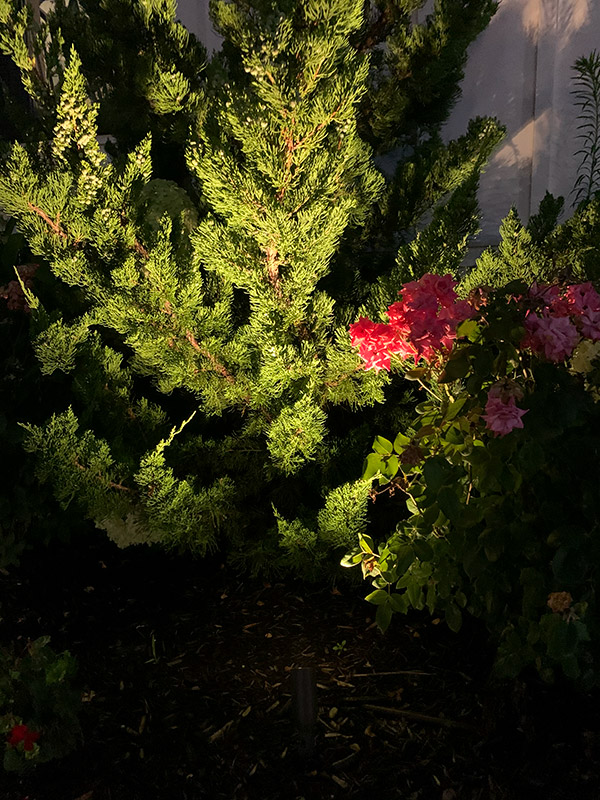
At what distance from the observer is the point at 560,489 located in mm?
1621

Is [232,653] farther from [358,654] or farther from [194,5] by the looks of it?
[194,5]

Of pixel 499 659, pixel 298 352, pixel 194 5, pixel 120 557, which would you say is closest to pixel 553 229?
pixel 298 352

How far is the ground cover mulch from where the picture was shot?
171cm

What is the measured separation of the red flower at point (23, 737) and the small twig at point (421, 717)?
82 cm

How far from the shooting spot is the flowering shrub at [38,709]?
5.70ft

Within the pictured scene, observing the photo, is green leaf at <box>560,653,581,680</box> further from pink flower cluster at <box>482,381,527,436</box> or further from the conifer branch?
the conifer branch

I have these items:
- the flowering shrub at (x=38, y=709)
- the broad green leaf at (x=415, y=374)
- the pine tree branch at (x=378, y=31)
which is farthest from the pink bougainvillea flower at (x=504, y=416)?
the pine tree branch at (x=378, y=31)

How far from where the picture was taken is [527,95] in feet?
12.0

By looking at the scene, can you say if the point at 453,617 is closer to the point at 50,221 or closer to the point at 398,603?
the point at 398,603

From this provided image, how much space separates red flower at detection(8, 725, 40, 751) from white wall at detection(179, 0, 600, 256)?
3.06 meters

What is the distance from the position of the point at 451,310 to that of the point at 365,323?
11.8 inches

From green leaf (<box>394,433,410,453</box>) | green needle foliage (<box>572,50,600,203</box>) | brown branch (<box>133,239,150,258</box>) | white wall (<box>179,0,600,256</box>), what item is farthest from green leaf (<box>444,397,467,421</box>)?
white wall (<box>179,0,600,256</box>)

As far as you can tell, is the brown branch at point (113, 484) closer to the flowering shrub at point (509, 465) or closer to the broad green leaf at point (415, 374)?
the flowering shrub at point (509, 465)

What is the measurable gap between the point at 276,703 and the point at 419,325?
108 centimetres
